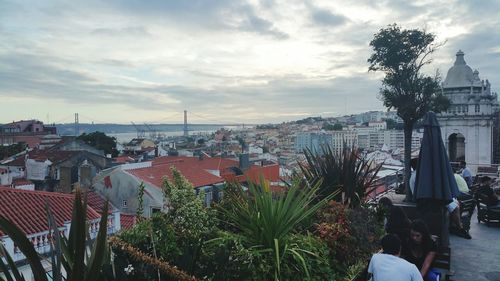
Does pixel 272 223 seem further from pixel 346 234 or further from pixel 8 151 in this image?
pixel 8 151

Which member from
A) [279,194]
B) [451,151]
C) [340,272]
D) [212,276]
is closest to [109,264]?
[212,276]

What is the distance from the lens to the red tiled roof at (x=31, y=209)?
11.0 metres

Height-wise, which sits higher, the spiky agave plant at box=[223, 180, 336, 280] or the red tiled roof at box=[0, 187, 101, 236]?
the spiky agave plant at box=[223, 180, 336, 280]

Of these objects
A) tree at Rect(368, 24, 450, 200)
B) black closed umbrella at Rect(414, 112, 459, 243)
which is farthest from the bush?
tree at Rect(368, 24, 450, 200)

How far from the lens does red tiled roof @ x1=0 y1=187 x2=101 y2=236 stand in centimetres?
1098

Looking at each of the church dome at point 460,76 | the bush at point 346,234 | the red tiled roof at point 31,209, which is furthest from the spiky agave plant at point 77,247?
the church dome at point 460,76

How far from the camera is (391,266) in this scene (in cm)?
338

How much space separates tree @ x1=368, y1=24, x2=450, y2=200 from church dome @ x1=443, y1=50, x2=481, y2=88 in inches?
230

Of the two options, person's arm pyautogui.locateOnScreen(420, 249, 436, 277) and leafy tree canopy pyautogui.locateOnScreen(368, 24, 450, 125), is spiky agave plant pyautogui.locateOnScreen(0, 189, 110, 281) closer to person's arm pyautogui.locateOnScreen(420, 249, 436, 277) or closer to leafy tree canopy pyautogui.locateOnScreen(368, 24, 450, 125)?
person's arm pyautogui.locateOnScreen(420, 249, 436, 277)

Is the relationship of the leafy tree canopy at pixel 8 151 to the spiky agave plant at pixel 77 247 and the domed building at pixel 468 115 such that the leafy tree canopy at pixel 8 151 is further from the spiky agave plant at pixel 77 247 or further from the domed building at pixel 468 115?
the spiky agave plant at pixel 77 247

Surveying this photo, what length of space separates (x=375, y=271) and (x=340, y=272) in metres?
0.84

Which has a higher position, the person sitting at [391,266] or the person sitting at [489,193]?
the person sitting at [391,266]

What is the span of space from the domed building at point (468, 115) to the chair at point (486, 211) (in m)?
13.1

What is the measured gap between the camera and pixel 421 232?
164 inches
